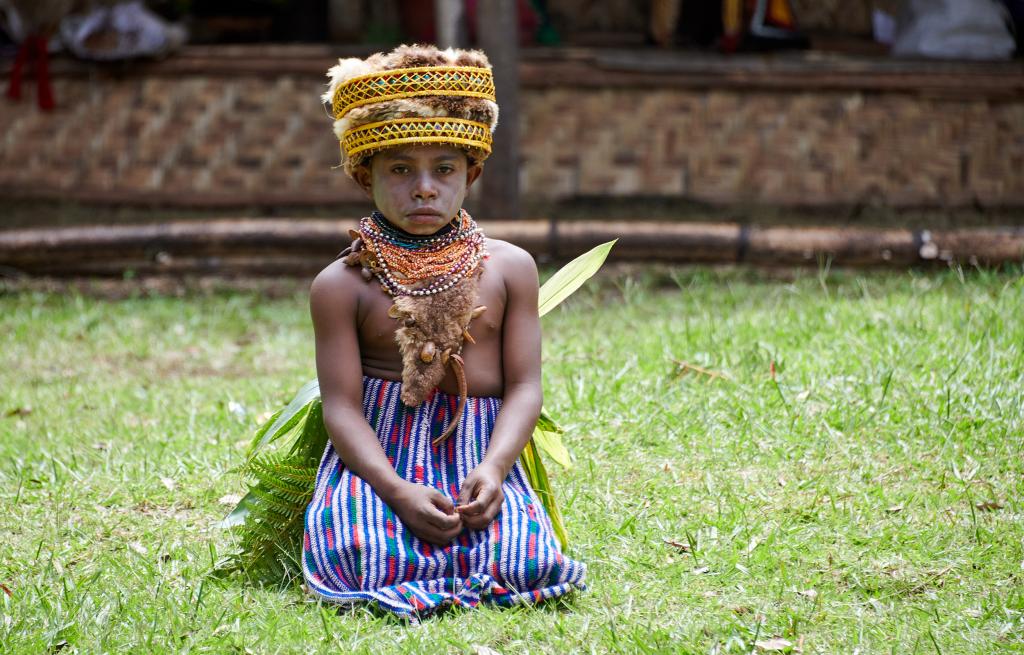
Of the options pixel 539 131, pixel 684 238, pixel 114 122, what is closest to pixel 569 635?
pixel 684 238

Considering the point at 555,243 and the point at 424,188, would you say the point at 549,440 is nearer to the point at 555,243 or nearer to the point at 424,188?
the point at 424,188

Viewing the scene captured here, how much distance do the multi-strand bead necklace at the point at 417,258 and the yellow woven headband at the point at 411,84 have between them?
292 mm

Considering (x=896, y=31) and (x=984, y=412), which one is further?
(x=896, y=31)

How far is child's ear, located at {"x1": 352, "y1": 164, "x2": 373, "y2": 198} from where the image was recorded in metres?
2.69

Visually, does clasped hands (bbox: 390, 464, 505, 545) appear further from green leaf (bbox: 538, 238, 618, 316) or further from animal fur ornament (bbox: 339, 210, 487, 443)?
green leaf (bbox: 538, 238, 618, 316)

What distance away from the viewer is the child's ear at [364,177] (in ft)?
8.84

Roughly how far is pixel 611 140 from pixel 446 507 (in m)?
5.75

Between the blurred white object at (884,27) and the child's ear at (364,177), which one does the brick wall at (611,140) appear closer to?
the blurred white object at (884,27)

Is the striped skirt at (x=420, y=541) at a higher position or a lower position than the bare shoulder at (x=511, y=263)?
lower

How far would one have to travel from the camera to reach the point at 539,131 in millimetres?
7996

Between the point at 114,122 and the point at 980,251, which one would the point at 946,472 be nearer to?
the point at 980,251

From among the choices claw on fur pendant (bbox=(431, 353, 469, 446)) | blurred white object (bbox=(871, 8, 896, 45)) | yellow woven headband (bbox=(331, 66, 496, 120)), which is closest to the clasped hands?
claw on fur pendant (bbox=(431, 353, 469, 446))

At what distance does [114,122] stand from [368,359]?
6.10 meters

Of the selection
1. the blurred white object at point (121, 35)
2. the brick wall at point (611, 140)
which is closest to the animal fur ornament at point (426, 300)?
the brick wall at point (611, 140)
